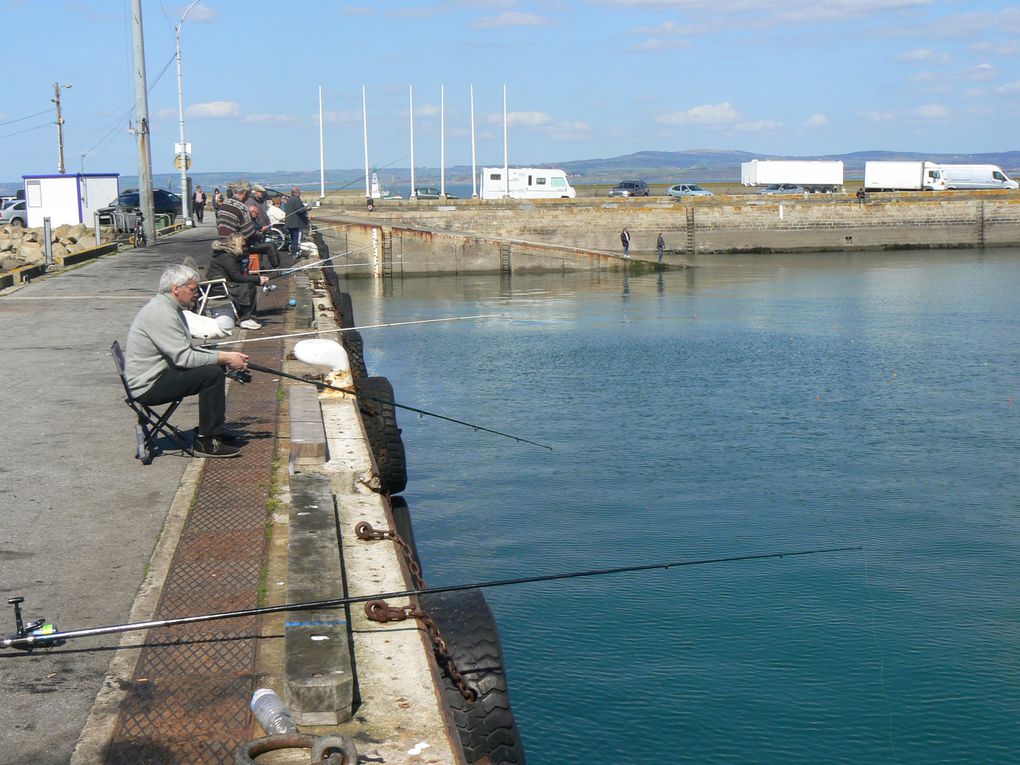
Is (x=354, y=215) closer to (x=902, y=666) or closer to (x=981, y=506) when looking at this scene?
(x=981, y=506)

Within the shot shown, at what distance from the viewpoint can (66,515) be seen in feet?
24.2

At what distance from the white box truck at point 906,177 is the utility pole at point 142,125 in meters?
50.2

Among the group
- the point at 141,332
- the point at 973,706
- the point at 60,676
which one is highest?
the point at 141,332

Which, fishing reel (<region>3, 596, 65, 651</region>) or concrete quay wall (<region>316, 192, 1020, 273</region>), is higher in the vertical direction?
concrete quay wall (<region>316, 192, 1020, 273</region>)

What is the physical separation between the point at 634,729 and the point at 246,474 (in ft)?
11.0

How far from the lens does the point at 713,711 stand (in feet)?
29.3

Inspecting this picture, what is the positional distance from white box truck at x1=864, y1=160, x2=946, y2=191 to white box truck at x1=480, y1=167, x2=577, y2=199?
723 inches

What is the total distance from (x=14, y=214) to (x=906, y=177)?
49.5m

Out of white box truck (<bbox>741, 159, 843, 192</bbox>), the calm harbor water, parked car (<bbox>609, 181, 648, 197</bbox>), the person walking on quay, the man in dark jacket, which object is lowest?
the calm harbor water

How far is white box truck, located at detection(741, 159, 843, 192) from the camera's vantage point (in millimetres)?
74562

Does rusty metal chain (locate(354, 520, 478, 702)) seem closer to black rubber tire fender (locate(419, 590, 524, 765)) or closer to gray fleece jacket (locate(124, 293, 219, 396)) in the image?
black rubber tire fender (locate(419, 590, 524, 765))

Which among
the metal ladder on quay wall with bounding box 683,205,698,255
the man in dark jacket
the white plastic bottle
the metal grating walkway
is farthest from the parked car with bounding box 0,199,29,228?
the white plastic bottle

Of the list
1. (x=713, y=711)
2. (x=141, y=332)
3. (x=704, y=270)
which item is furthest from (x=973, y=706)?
(x=704, y=270)

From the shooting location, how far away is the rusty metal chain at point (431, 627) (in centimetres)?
544
